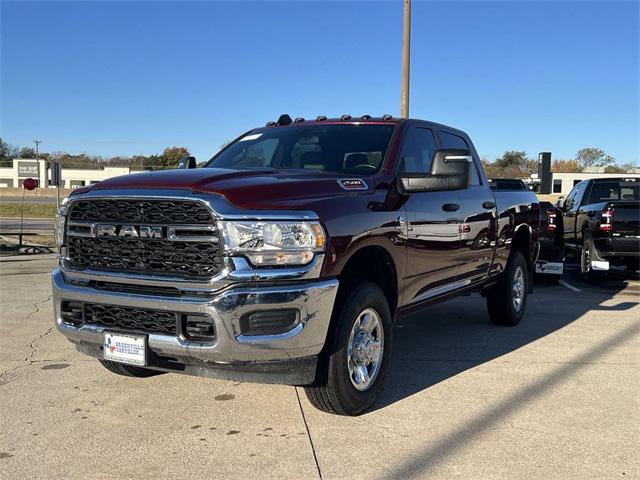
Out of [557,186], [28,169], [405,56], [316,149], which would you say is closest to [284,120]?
[316,149]

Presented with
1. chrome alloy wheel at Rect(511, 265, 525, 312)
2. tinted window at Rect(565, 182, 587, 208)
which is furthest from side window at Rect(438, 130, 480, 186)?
tinted window at Rect(565, 182, 587, 208)

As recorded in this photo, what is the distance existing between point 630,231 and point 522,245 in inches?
132

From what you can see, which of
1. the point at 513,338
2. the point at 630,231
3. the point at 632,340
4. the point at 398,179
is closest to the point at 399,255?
the point at 398,179

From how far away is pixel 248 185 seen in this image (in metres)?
3.48

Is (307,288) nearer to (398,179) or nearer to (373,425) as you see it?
(373,425)

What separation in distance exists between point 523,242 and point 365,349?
12.9ft

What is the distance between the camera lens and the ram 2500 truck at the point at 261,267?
10.8 feet

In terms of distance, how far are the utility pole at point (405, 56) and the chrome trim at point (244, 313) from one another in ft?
28.8

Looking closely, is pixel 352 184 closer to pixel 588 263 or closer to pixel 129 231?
pixel 129 231

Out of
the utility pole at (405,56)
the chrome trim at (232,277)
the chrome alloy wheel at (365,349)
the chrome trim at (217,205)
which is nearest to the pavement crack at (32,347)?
the chrome trim at (232,277)

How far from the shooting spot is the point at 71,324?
151 inches

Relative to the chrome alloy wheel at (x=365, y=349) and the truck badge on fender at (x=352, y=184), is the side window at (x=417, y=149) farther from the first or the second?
the chrome alloy wheel at (x=365, y=349)

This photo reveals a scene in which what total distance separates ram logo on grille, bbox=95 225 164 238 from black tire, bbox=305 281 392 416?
47.3 inches

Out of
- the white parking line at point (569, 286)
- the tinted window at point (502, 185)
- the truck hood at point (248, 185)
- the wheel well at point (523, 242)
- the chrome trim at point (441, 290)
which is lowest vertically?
the white parking line at point (569, 286)
